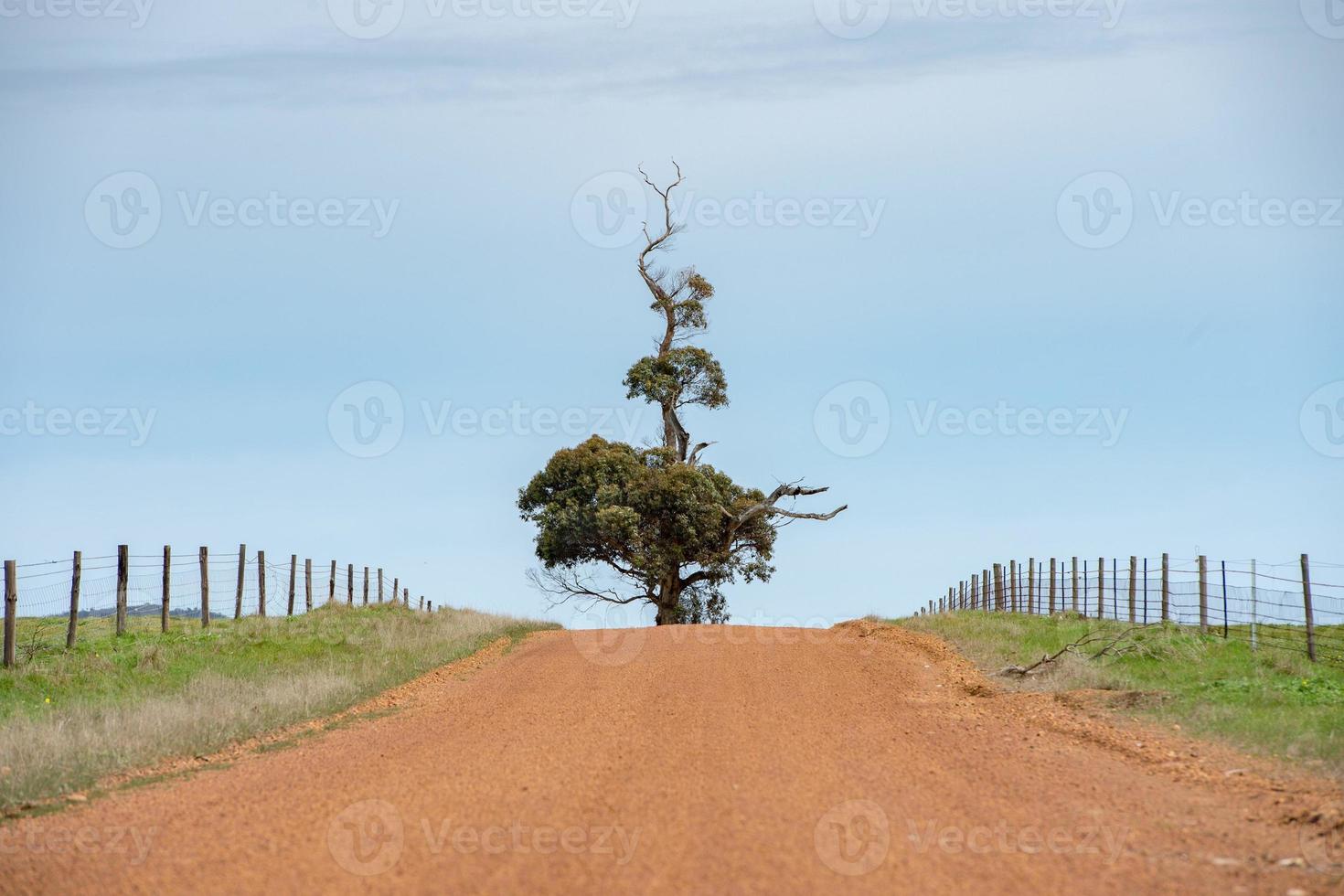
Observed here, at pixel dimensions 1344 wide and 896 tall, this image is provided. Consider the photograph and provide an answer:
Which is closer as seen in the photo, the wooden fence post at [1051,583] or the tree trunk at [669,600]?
the wooden fence post at [1051,583]

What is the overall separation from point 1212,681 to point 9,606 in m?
20.7

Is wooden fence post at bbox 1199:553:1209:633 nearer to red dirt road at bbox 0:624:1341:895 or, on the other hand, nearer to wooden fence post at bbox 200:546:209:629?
red dirt road at bbox 0:624:1341:895

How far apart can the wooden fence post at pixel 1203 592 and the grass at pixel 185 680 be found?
50.5 ft

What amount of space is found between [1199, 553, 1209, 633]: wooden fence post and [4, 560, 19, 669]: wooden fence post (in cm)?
2351

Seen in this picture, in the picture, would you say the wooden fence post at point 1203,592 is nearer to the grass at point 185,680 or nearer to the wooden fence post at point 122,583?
the grass at point 185,680

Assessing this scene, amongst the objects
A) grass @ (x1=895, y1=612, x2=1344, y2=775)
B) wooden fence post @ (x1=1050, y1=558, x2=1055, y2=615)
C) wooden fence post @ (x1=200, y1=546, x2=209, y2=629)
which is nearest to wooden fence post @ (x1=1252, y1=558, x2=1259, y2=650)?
grass @ (x1=895, y1=612, x2=1344, y2=775)

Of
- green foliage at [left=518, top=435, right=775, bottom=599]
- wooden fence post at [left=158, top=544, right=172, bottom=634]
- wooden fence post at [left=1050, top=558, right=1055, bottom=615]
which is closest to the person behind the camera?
wooden fence post at [left=158, top=544, right=172, bottom=634]

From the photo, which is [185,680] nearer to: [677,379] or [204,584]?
[204,584]

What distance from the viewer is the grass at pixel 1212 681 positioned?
12.2 meters

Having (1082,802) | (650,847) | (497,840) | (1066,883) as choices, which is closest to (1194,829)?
(1082,802)

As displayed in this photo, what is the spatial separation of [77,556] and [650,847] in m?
21.3

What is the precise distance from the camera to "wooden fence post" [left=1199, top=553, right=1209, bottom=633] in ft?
80.2

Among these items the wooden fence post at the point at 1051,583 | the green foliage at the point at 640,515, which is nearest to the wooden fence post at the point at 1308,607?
the wooden fence post at the point at 1051,583

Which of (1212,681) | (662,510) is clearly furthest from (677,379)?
(1212,681)
